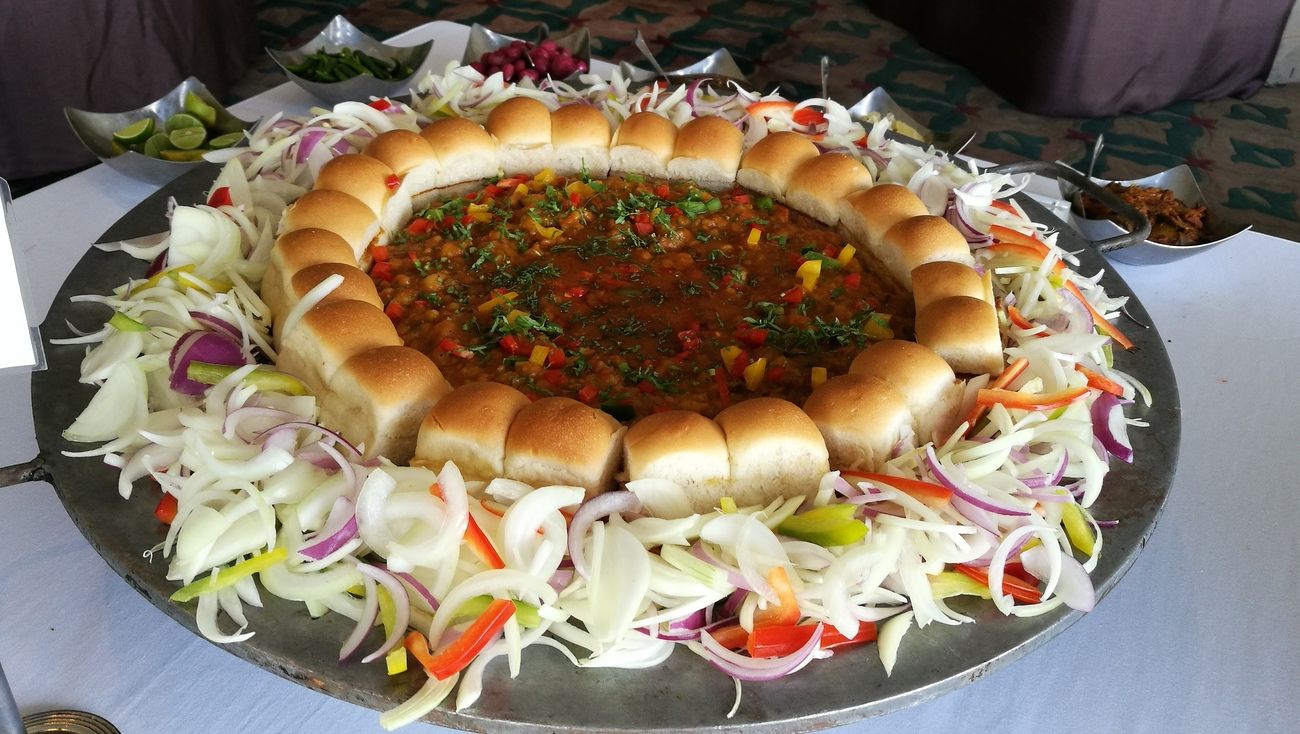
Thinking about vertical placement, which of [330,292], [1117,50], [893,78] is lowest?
[893,78]

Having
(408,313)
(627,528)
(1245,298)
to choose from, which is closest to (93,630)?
(408,313)

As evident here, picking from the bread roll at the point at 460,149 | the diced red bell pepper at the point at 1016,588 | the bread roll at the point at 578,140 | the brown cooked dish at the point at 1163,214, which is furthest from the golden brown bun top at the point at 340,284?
the brown cooked dish at the point at 1163,214

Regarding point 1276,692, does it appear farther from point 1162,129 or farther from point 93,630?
point 1162,129

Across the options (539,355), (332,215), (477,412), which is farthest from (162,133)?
(477,412)

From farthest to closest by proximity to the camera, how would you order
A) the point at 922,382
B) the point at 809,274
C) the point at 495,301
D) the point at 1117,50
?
the point at 1117,50, the point at 809,274, the point at 495,301, the point at 922,382

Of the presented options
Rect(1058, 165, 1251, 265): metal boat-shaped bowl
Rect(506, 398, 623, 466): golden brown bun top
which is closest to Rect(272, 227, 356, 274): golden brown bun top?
Rect(506, 398, 623, 466): golden brown bun top

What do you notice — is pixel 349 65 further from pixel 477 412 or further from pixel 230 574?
pixel 230 574
